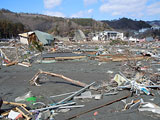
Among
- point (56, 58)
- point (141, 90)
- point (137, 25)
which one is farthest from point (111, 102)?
point (137, 25)

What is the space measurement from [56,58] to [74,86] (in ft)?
26.8

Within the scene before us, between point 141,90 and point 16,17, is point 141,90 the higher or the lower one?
the lower one

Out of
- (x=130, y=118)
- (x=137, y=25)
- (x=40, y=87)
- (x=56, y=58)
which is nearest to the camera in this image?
(x=130, y=118)

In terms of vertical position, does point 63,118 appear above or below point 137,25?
below

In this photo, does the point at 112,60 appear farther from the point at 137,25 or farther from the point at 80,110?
the point at 137,25

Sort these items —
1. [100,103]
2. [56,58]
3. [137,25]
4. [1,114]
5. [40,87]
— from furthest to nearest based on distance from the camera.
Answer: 1. [137,25]
2. [56,58]
3. [40,87]
4. [100,103]
5. [1,114]

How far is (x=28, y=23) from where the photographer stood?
246 ft

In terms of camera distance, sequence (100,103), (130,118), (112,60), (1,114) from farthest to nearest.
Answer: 1. (112,60)
2. (100,103)
3. (1,114)
4. (130,118)

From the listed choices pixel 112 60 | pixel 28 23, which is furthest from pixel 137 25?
pixel 112 60

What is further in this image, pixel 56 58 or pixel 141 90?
pixel 56 58

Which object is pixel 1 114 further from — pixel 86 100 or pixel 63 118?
pixel 86 100

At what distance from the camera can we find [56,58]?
538 inches

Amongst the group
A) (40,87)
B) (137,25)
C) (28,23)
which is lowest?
(40,87)

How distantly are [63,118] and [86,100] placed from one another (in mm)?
1249
